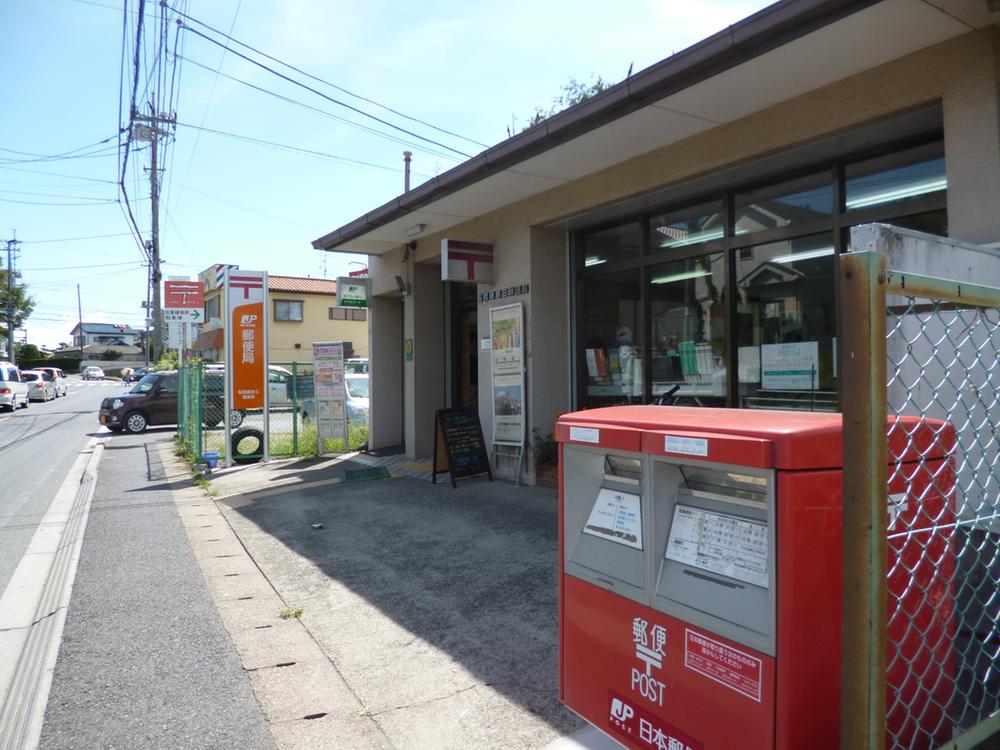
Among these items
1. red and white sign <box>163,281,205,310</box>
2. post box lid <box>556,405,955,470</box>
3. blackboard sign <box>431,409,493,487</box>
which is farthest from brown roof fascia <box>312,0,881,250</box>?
red and white sign <box>163,281,205,310</box>

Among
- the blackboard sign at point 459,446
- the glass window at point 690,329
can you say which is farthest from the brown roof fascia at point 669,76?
A: the blackboard sign at point 459,446

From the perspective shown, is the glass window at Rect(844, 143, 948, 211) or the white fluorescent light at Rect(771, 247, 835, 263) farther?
the white fluorescent light at Rect(771, 247, 835, 263)

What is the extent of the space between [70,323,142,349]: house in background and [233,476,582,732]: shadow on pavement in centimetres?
10505

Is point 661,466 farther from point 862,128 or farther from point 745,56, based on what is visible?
point 862,128

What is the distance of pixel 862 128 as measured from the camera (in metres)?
5.03

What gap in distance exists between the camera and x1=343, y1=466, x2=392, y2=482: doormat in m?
9.42

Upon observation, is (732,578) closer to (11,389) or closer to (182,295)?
(182,295)

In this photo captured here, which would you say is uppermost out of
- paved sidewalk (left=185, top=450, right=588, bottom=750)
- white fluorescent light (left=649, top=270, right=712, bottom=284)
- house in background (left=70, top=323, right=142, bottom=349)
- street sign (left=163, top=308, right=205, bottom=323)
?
house in background (left=70, top=323, right=142, bottom=349)

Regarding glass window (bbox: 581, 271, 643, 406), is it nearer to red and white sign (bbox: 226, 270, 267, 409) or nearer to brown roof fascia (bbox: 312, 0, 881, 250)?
brown roof fascia (bbox: 312, 0, 881, 250)

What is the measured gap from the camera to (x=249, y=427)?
12.8 meters

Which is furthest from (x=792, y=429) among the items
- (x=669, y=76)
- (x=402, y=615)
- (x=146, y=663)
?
(x=669, y=76)

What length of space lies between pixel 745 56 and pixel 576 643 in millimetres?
4003

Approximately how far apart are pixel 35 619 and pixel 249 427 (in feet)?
27.6

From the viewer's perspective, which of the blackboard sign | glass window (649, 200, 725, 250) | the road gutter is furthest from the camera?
the blackboard sign
